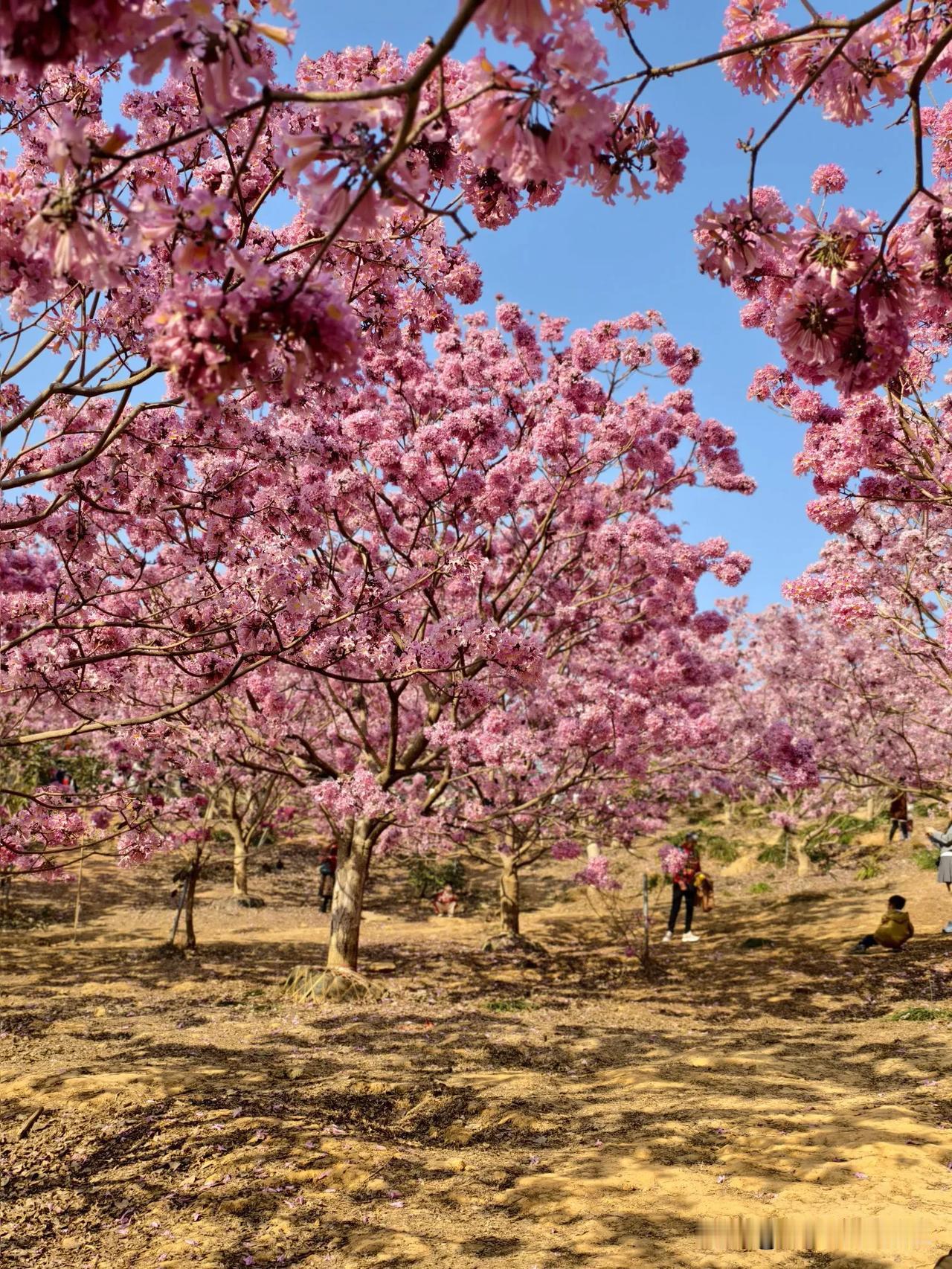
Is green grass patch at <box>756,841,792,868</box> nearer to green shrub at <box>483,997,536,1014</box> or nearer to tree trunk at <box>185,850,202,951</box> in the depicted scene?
green shrub at <box>483,997,536,1014</box>

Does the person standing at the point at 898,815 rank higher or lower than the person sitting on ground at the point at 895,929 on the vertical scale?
higher

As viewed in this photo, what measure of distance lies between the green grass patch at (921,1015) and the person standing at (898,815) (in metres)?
6.38

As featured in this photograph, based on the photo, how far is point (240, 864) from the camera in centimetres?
2112

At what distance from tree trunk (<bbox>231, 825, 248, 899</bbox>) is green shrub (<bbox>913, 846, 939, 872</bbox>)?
1593 cm

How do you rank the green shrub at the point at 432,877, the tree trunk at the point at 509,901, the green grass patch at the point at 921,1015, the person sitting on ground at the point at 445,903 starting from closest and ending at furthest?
the green grass patch at the point at 921,1015 → the tree trunk at the point at 509,901 → the person sitting on ground at the point at 445,903 → the green shrub at the point at 432,877

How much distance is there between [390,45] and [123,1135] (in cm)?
774

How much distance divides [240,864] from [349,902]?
10.3 m

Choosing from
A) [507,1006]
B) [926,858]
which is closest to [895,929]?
[507,1006]

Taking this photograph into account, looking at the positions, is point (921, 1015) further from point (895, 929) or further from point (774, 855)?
point (774, 855)

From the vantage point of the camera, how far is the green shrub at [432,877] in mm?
23422

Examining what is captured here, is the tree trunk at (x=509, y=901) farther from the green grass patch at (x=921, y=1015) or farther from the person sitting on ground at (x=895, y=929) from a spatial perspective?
the green grass patch at (x=921, y=1015)

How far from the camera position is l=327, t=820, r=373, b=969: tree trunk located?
11.8 m

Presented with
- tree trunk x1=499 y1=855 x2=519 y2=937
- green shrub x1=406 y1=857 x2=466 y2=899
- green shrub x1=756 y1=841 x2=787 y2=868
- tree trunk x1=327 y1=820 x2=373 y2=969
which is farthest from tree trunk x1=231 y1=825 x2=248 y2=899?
green shrub x1=756 y1=841 x2=787 y2=868

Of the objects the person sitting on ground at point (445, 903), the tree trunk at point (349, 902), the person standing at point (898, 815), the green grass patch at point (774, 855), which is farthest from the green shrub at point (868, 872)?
the tree trunk at point (349, 902)
